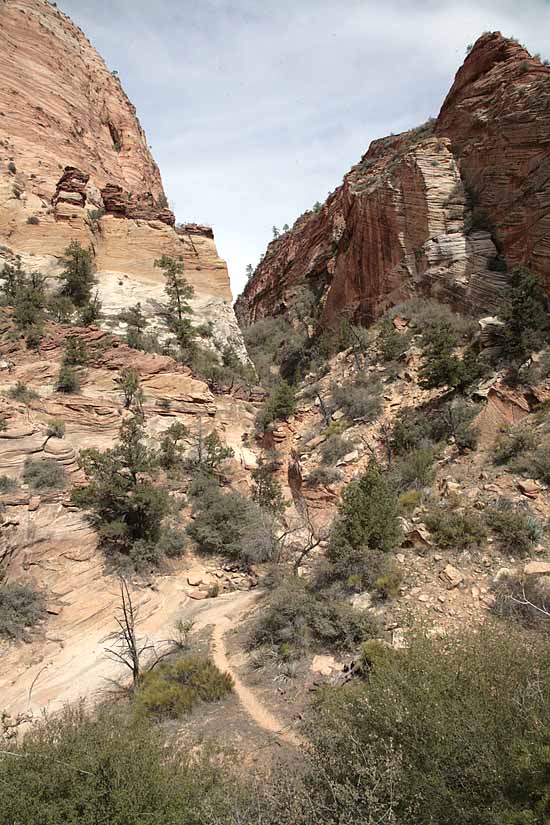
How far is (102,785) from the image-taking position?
151 inches

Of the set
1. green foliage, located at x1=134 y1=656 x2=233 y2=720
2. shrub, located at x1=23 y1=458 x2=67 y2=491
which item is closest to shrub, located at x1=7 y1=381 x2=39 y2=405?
shrub, located at x1=23 y1=458 x2=67 y2=491

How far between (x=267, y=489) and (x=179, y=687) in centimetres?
914

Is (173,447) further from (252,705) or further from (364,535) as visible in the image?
(252,705)

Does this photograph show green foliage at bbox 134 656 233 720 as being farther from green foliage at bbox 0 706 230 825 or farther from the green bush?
the green bush

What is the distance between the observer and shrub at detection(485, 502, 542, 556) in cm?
806


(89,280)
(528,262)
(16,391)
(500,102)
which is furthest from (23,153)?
(528,262)

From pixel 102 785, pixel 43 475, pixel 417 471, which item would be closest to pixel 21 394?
pixel 43 475

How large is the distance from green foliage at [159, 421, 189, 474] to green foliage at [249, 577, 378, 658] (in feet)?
25.9

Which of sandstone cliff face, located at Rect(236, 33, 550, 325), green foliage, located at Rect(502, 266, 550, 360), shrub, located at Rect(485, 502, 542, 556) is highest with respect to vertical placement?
sandstone cliff face, located at Rect(236, 33, 550, 325)

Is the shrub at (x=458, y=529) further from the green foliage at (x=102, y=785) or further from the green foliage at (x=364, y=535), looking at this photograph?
the green foliage at (x=102, y=785)

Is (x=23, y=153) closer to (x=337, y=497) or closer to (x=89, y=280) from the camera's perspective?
(x=89, y=280)

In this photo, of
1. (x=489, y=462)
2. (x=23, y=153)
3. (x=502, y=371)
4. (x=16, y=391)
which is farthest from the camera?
(x=23, y=153)

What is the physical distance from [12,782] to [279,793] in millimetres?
2395

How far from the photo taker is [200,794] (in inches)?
156
